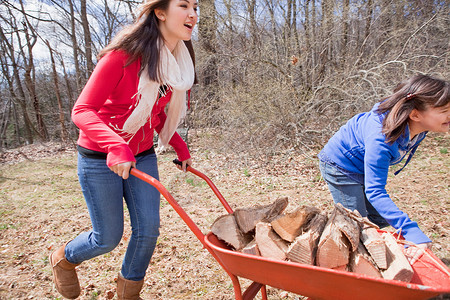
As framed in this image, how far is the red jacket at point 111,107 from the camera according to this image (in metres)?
1.60

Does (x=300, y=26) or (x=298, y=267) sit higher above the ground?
(x=300, y=26)

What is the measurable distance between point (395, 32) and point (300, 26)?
234 centimetres

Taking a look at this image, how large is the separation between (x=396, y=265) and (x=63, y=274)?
1997 mm

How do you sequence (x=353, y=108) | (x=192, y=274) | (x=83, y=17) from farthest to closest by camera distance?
(x=83, y=17) → (x=353, y=108) → (x=192, y=274)

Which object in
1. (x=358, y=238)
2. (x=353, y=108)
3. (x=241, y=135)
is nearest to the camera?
(x=358, y=238)

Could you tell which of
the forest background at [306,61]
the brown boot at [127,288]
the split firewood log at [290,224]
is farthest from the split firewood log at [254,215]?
the forest background at [306,61]

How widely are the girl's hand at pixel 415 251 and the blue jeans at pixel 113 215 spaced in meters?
1.42

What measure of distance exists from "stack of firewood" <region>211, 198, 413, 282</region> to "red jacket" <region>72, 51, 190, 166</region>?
0.70 m

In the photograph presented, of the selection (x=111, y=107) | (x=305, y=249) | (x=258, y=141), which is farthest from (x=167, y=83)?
(x=258, y=141)

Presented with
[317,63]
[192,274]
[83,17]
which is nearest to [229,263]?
[192,274]

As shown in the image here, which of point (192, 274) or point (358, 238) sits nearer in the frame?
point (358, 238)

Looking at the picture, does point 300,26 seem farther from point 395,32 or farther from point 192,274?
point 192,274

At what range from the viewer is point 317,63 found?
7582 millimetres

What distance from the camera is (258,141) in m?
6.98
